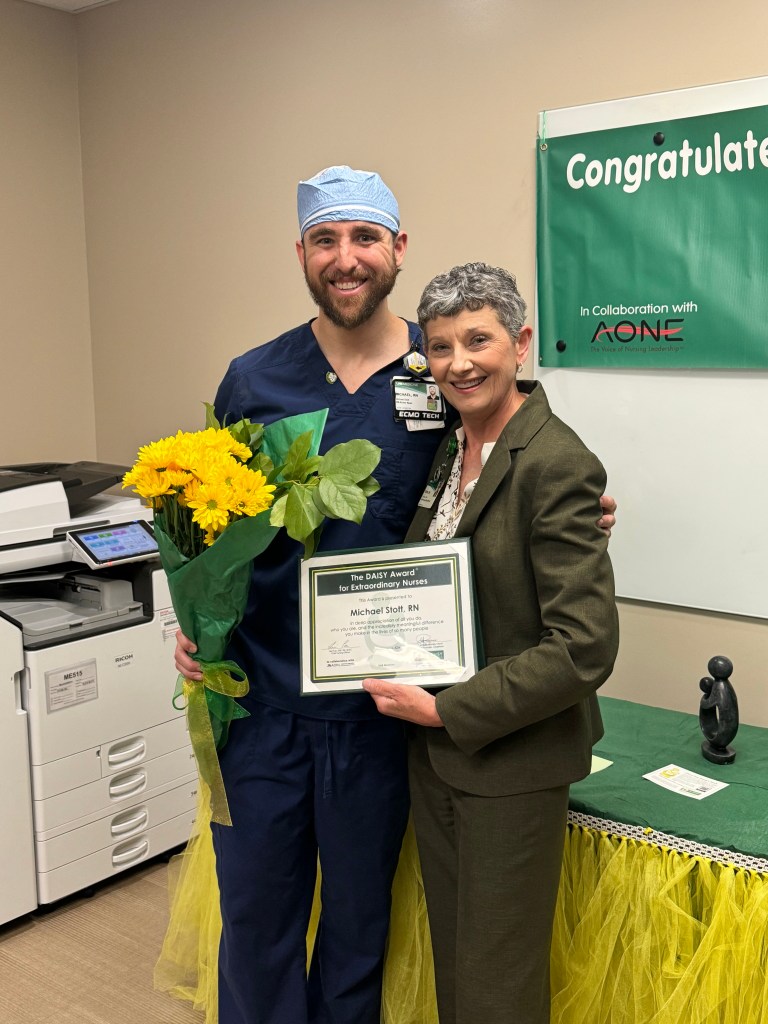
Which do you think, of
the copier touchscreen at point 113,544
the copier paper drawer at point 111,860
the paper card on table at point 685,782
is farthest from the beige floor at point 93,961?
the paper card on table at point 685,782

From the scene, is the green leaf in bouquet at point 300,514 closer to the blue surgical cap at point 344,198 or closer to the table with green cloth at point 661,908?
the blue surgical cap at point 344,198

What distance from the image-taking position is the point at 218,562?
1.64 meters

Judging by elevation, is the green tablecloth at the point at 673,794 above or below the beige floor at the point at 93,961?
above

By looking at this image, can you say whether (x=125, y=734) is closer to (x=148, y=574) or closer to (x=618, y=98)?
(x=148, y=574)

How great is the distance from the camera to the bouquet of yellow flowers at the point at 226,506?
159 centimetres

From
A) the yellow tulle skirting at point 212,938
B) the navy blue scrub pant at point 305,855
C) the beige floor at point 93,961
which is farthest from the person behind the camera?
the beige floor at point 93,961

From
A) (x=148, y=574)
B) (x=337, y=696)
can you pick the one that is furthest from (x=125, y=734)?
(x=337, y=696)

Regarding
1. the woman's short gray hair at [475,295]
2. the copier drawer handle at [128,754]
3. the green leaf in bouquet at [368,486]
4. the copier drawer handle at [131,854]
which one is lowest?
the copier drawer handle at [131,854]

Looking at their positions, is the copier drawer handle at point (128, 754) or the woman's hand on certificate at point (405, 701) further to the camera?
the copier drawer handle at point (128, 754)

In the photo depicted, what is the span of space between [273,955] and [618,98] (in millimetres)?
2126

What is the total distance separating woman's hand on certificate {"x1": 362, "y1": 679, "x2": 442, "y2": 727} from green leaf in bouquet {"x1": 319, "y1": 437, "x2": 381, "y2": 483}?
0.33 m

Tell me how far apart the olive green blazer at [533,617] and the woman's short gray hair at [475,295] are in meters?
0.14

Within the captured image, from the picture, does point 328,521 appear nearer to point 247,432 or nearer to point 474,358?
point 247,432

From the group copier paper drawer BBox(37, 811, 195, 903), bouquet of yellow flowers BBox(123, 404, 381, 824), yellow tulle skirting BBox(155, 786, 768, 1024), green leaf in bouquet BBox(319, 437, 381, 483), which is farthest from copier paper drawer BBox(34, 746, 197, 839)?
green leaf in bouquet BBox(319, 437, 381, 483)
